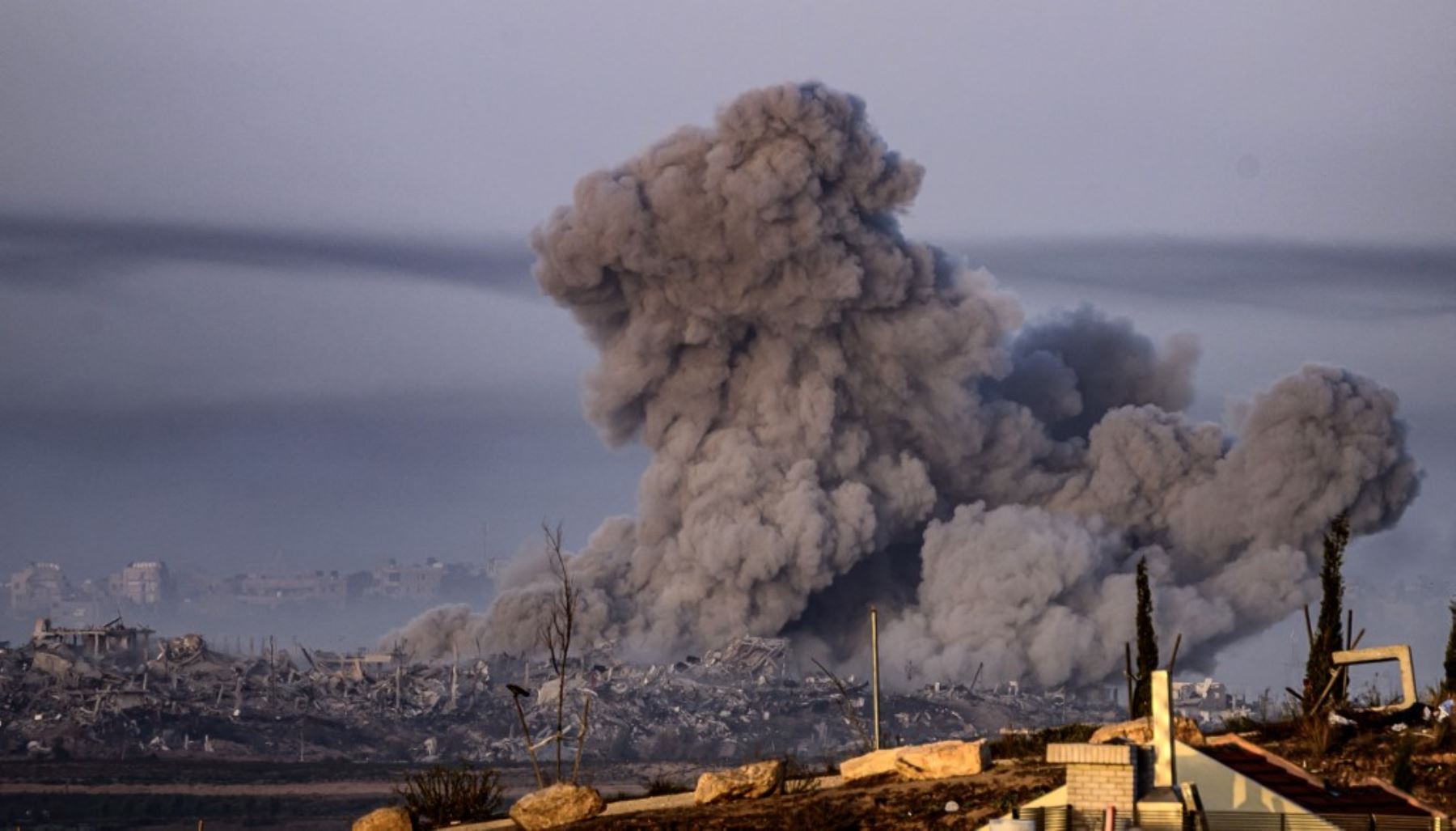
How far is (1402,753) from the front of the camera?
2998cm

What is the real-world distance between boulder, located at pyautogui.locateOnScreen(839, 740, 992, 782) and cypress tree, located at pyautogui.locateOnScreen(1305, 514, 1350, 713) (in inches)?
231

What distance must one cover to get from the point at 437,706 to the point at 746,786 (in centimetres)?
12984

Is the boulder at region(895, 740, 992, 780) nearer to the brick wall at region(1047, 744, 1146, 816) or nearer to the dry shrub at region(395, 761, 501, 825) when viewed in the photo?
the dry shrub at region(395, 761, 501, 825)

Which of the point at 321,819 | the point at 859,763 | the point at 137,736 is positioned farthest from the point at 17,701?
the point at 859,763

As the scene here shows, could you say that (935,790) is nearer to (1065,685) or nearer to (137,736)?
(1065,685)

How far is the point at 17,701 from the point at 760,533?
3007 inches

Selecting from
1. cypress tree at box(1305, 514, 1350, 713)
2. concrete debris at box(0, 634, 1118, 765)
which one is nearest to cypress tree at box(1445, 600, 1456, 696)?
cypress tree at box(1305, 514, 1350, 713)

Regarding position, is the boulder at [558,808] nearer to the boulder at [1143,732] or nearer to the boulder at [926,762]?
the boulder at [926,762]

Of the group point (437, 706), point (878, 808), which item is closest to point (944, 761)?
point (878, 808)

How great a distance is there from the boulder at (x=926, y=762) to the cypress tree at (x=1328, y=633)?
5.87 meters

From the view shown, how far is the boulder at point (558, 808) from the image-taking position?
1282 inches

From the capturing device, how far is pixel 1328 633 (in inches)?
1522

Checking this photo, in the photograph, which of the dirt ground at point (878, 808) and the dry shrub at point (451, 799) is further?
the dry shrub at point (451, 799)

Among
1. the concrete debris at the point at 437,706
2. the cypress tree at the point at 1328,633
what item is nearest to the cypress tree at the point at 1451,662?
the cypress tree at the point at 1328,633
